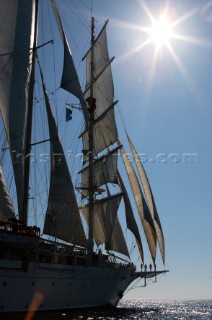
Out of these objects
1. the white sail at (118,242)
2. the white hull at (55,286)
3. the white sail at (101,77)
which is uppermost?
the white sail at (101,77)

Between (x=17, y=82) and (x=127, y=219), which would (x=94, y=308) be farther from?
(x=17, y=82)

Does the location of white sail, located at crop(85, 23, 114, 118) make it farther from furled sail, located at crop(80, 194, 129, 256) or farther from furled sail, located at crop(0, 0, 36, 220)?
furled sail, located at crop(0, 0, 36, 220)

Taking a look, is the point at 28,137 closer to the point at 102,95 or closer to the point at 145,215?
the point at 145,215

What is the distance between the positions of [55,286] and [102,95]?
28.2 metres

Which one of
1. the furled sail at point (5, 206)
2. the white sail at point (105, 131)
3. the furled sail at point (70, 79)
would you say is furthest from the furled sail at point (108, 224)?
the furled sail at point (5, 206)

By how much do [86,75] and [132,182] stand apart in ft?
58.5

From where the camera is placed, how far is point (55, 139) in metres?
37.7

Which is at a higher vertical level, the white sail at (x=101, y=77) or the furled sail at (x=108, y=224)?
the white sail at (x=101, y=77)

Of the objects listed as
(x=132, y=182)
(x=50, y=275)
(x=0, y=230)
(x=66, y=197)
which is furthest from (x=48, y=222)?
(x=132, y=182)

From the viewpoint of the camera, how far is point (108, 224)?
4512 centimetres

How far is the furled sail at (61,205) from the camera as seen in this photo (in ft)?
119

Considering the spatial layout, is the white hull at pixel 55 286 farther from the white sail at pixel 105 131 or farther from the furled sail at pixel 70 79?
the white sail at pixel 105 131

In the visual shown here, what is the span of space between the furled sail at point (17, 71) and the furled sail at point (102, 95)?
15.6 metres

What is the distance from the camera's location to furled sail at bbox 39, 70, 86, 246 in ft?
119
